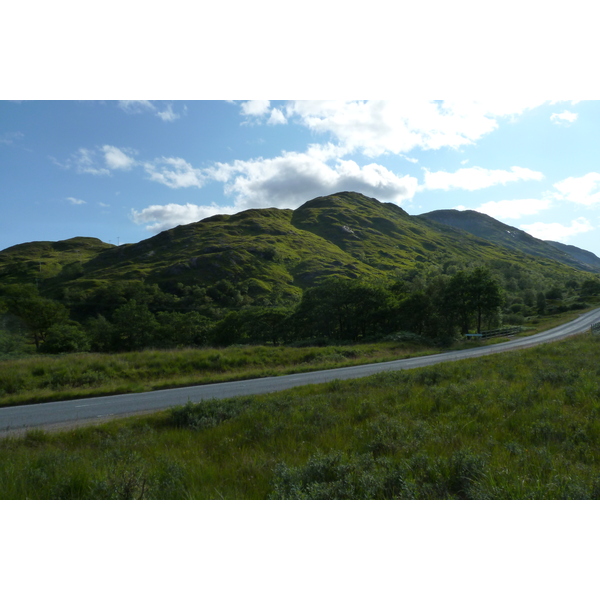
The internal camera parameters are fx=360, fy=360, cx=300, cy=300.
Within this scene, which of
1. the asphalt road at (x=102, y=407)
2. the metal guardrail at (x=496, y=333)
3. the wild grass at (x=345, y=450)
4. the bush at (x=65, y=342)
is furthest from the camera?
the bush at (x=65, y=342)

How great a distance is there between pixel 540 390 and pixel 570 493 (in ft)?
20.3

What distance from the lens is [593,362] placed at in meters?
13.0

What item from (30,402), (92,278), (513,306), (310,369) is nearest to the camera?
(30,402)

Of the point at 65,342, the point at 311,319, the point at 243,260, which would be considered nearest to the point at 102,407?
the point at 311,319

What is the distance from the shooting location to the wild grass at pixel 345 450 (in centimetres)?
395

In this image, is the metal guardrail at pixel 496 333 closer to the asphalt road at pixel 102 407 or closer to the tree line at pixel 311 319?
the tree line at pixel 311 319

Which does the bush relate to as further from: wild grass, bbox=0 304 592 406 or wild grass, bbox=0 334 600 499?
wild grass, bbox=0 334 600 499

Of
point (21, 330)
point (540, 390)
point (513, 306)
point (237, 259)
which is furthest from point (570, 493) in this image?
point (237, 259)

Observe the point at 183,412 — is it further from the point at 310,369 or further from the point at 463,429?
the point at 310,369

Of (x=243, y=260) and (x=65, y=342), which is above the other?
(x=243, y=260)

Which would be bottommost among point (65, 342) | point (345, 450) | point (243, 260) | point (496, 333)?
point (496, 333)

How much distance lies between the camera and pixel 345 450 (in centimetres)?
545

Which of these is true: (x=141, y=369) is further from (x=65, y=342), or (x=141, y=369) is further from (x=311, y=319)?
(x=65, y=342)

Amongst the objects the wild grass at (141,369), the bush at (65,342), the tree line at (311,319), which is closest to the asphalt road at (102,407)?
the wild grass at (141,369)
